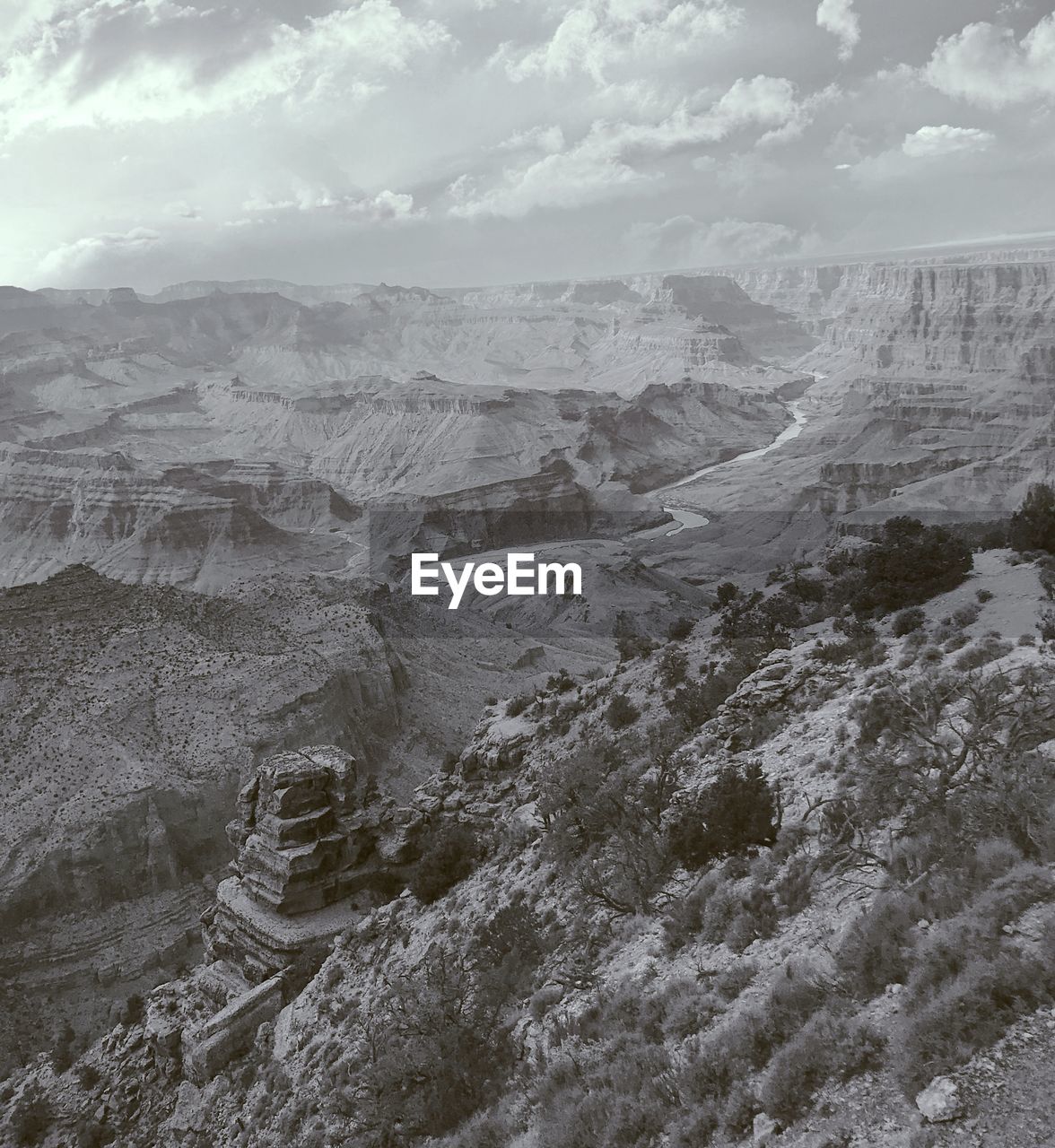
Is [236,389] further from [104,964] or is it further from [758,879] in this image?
[758,879]

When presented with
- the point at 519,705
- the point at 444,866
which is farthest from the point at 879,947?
the point at 519,705

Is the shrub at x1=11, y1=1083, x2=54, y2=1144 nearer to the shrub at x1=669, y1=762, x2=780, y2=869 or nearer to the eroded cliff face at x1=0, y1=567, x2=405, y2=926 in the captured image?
the eroded cliff face at x1=0, y1=567, x2=405, y2=926

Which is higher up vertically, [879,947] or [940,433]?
[879,947]

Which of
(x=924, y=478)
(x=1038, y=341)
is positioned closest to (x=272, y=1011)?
(x=924, y=478)

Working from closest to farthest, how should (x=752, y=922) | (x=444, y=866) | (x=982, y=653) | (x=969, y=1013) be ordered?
(x=969, y=1013) → (x=752, y=922) → (x=982, y=653) → (x=444, y=866)

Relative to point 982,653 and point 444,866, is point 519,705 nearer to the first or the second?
point 444,866
